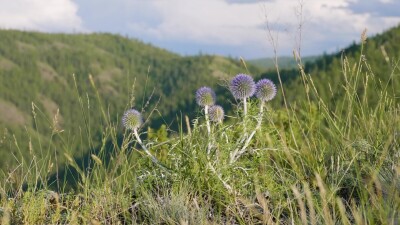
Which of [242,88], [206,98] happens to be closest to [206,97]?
[206,98]

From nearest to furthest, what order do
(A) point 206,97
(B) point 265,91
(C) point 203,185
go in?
(C) point 203,185, (A) point 206,97, (B) point 265,91

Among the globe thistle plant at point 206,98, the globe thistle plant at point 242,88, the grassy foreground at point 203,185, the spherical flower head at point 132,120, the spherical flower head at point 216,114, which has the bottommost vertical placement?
the grassy foreground at point 203,185

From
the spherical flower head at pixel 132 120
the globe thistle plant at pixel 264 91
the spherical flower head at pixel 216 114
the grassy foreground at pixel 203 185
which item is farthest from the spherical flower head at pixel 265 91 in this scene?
the spherical flower head at pixel 132 120

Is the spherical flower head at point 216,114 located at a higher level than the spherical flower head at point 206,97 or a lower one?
lower

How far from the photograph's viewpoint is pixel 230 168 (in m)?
4.16

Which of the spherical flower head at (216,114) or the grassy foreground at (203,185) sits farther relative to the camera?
the spherical flower head at (216,114)

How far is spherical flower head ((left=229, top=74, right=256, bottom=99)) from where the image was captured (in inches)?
178

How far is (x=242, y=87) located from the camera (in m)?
4.52

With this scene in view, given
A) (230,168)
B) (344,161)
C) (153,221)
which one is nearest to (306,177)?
(344,161)

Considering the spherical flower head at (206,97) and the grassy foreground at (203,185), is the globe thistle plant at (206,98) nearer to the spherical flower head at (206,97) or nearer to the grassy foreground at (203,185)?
the spherical flower head at (206,97)

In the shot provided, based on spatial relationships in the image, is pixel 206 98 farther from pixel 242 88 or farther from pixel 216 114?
pixel 242 88

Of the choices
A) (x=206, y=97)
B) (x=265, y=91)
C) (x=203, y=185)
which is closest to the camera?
(x=203, y=185)

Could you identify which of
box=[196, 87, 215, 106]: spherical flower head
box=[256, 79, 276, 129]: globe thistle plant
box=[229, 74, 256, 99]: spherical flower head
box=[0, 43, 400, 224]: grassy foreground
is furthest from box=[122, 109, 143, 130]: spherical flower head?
box=[256, 79, 276, 129]: globe thistle plant

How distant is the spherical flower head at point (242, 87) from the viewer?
14.8 feet
